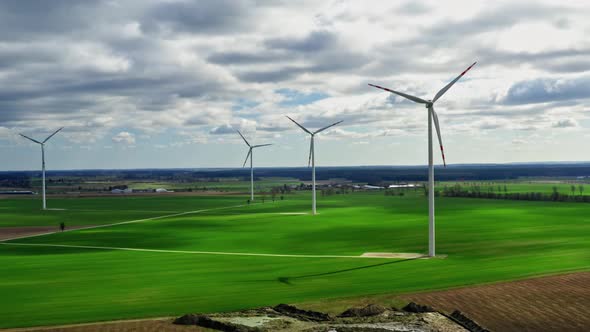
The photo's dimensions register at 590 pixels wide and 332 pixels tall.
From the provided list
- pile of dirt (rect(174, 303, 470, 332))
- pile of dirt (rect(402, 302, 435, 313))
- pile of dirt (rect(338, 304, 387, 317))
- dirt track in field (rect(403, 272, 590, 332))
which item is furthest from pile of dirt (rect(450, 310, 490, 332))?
pile of dirt (rect(338, 304, 387, 317))

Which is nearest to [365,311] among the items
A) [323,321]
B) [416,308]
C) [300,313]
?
[323,321]

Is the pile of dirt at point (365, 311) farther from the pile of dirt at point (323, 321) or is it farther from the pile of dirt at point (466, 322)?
the pile of dirt at point (466, 322)

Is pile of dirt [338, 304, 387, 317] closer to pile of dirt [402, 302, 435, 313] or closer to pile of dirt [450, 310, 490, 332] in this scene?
pile of dirt [402, 302, 435, 313]

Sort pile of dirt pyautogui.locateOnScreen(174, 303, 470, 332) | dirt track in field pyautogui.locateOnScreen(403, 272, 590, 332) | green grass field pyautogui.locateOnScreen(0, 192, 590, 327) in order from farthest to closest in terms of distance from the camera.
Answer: green grass field pyautogui.locateOnScreen(0, 192, 590, 327), dirt track in field pyautogui.locateOnScreen(403, 272, 590, 332), pile of dirt pyautogui.locateOnScreen(174, 303, 470, 332)

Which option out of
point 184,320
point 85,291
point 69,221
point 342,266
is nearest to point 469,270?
point 342,266

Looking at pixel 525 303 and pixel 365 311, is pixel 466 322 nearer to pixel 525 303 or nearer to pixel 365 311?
pixel 365 311

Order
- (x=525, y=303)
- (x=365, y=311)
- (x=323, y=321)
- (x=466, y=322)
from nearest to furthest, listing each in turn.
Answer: (x=466, y=322) < (x=323, y=321) < (x=365, y=311) < (x=525, y=303)

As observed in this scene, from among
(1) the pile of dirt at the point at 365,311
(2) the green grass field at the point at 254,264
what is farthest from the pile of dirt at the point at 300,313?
(2) the green grass field at the point at 254,264
